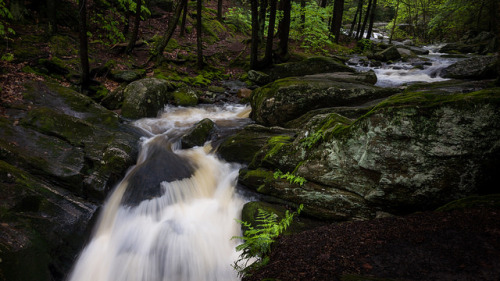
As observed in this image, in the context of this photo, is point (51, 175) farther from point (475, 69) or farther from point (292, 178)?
point (475, 69)

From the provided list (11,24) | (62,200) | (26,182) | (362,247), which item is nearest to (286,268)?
(362,247)

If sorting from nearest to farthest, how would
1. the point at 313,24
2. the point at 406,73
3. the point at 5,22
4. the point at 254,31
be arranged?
the point at 5,22 < the point at 254,31 < the point at 406,73 < the point at 313,24

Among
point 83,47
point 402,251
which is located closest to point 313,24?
point 83,47

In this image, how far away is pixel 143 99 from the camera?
10125 millimetres

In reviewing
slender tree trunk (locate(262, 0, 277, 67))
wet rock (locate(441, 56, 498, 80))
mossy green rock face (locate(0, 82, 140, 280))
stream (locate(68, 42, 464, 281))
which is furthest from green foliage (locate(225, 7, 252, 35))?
stream (locate(68, 42, 464, 281))

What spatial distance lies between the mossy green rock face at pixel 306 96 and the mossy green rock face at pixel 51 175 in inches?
185

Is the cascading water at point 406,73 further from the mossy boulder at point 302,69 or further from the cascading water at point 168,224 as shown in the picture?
the cascading water at point 168,224

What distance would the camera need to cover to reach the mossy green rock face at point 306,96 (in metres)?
7.92

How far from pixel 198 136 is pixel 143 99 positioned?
3558 millimetres

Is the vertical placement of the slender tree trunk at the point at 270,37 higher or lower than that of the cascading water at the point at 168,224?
higher

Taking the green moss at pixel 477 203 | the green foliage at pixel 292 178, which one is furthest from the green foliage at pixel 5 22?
the green moss at pixel 477 203

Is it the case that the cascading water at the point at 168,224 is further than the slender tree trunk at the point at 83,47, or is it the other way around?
the slender tree trunk at the point at 83,47

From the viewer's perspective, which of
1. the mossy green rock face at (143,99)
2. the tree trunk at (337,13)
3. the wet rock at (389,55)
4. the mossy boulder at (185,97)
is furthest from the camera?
the tree trunk at (337,13)

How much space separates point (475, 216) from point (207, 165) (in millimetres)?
5855
